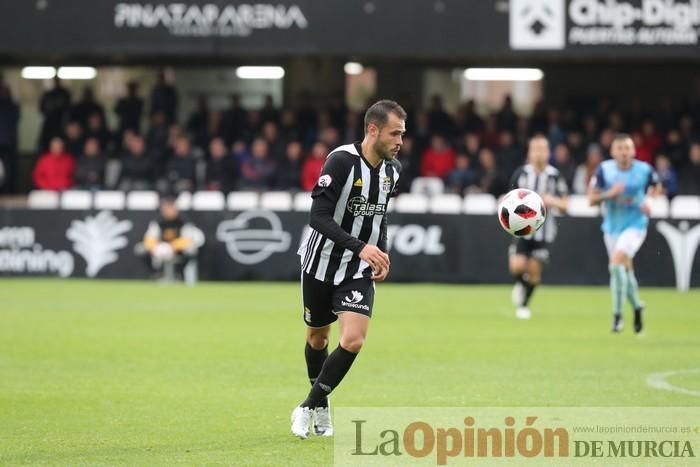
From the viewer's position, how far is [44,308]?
18422mm

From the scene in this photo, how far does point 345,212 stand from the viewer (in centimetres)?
860

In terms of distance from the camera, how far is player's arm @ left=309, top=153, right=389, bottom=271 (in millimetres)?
8375

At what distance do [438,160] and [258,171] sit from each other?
325 cm

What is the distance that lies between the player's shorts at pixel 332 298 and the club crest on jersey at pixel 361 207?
1.33 feet

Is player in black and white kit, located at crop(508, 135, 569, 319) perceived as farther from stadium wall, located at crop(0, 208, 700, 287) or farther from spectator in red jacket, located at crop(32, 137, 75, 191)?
spectator in red jacket, located at crop(32, 137, 75, 191)

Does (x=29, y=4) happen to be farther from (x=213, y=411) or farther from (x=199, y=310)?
(x=213, y=411)

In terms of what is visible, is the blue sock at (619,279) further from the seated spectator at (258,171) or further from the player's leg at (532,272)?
the seated spectator at (258,171)

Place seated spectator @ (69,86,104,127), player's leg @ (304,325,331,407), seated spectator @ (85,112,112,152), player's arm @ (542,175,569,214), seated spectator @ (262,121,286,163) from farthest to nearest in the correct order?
seated spectator @ (69,86,104,127) < seated spectator @ (85,112,112,152) < seated spectator @ (262,121,286,163) < player's arm @ (542,175,569,214) < player's leg @ (304,325,331,407)

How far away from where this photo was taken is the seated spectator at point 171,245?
23281mm

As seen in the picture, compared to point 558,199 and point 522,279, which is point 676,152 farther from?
point 558,199

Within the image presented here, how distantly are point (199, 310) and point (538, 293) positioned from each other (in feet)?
19.9

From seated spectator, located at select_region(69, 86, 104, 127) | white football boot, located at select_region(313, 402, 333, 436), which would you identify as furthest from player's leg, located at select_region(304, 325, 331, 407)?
seated spectator, located at select_region(69, 86, 104, 127)

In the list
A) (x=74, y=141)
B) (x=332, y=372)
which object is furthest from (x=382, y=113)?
(x=74, y=141)

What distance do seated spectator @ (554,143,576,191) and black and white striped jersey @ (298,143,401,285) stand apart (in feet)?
53.7
